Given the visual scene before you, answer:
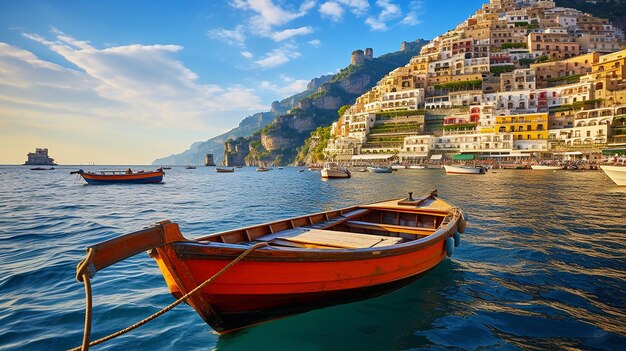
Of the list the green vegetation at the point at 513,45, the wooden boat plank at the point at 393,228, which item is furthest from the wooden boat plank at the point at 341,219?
the green vegetation at the point at 513,45

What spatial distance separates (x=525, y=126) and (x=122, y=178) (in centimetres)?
8745

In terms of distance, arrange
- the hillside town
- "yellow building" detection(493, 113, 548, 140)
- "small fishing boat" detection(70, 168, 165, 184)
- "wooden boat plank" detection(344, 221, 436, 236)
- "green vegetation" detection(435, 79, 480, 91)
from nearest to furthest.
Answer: "wooden boat plank" detection(344, 221, 436, 236), "small fishing boat" detection(70, 168, 165, 184), the hillside town, "yellow building" detection(493, 113, 548, 140), "green vegetation" detection(435, 79, 480, 91)

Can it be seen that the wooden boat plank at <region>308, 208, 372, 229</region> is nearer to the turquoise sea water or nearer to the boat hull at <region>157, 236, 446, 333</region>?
the turquoise sea water

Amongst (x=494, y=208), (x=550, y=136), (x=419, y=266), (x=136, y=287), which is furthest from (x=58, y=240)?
(x=550, y=136)

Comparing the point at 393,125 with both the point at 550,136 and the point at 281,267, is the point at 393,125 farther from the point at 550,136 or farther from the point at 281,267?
the point at 281,267

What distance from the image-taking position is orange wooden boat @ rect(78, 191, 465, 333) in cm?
483

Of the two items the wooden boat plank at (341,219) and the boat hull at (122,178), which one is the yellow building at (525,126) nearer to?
the boat hull at (122,178)

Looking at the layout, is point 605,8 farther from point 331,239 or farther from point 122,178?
point 331,239

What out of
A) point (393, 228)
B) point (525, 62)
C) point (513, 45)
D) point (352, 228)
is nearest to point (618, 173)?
point (393, 228)

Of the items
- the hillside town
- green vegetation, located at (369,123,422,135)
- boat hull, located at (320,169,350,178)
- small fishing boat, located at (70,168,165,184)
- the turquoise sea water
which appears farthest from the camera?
green vegetation, located at (369,123,422,135)

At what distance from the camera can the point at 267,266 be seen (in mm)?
5504

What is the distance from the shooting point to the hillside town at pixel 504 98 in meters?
76.1

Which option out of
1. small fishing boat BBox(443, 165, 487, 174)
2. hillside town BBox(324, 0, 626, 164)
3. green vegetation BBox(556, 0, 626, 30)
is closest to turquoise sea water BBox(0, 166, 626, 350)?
small fishing boat BBox(443, 165, 487, 174)

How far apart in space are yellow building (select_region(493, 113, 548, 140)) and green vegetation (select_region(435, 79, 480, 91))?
823 inches
